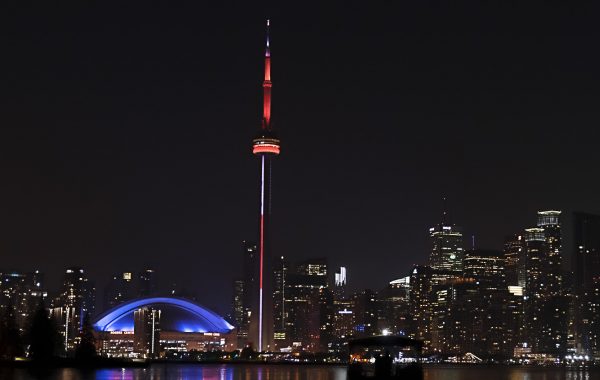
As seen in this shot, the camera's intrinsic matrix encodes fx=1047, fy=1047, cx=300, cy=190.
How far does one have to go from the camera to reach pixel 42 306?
154 meters

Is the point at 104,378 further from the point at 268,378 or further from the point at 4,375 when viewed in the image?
the point at 268,378

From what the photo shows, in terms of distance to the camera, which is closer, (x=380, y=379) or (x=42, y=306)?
(x=380, y=379)

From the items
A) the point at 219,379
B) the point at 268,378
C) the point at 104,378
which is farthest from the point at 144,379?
the point at 268,378

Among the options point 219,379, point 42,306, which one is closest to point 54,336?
point 42,306

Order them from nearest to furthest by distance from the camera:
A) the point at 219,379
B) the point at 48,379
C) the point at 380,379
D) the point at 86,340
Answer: the point at 380,379 < the point at 48,379 < the point at 219,379 < the point at 86,340

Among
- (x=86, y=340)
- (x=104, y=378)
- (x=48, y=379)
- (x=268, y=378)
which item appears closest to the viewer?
(x=48, y=379)

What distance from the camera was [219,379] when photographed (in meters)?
140

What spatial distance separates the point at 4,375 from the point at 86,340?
5572 cm

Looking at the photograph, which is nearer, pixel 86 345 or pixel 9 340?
pixel 9 340

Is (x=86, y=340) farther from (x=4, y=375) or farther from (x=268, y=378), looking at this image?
(x=4, y=375)

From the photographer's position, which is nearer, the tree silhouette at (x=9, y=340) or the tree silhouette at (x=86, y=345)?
the tree silhouette at (x=9, y=340)

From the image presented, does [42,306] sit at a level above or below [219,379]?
above

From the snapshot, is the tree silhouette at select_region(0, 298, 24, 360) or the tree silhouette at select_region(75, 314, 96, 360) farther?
the tree silhouette at select_region(75, 314, 96, 360)

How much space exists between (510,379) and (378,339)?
67102 millimetres
